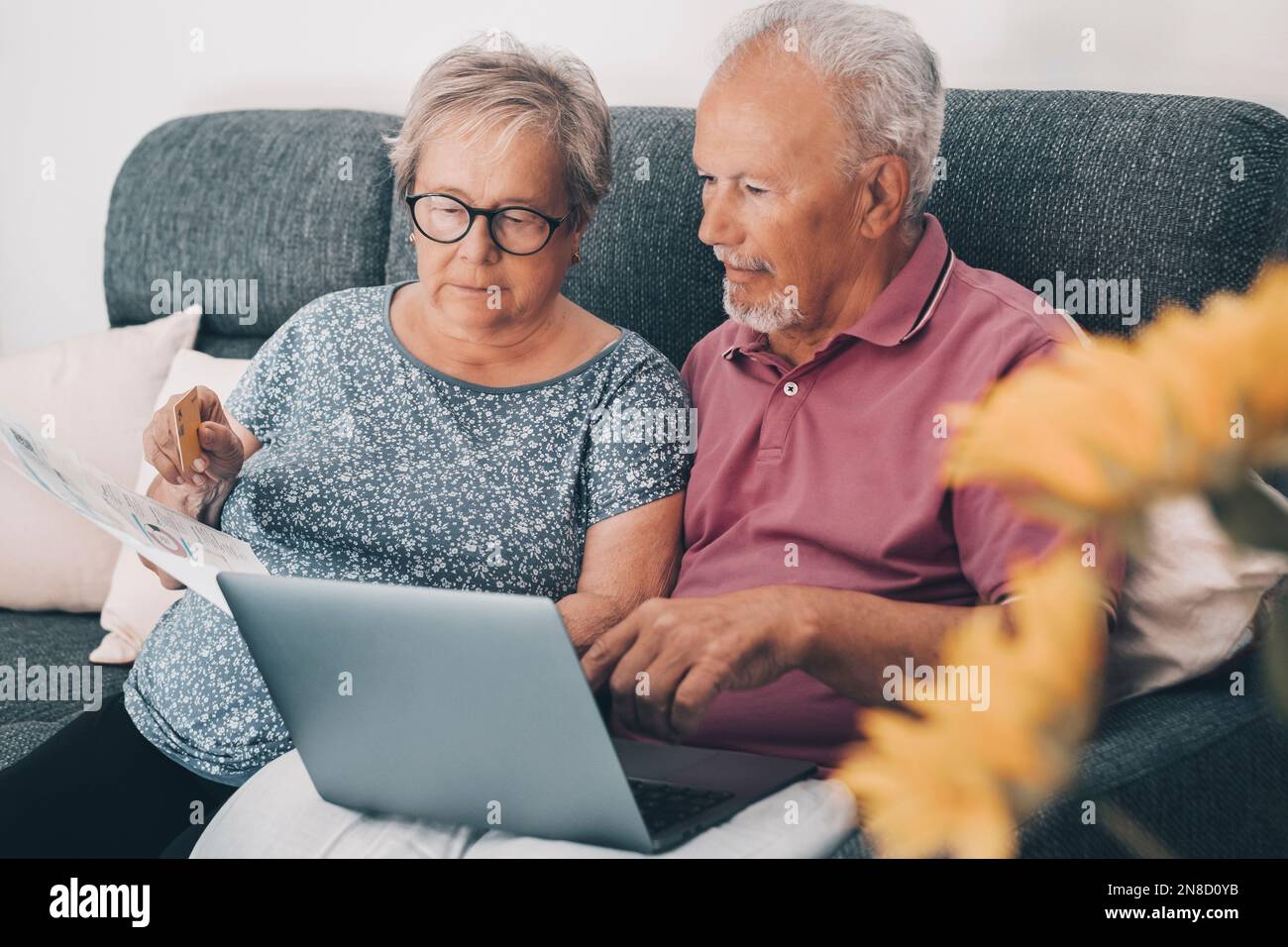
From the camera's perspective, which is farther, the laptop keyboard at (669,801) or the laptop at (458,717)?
the laptop keyboard at (669,801)

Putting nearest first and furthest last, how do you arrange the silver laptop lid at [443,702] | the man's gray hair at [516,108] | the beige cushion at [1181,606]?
the silver laptop lid at [443,702] → the beige cushion at [1181,606] → the man's gray hair at [516,108]

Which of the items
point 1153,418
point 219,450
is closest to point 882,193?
point 219,450

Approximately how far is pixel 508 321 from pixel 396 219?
20.8 inches

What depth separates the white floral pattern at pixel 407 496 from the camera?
1.28m

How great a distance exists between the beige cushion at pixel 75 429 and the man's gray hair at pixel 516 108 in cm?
75

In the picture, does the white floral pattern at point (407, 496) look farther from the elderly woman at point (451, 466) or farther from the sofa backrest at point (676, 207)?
the sofa backrest at point (676, 207)

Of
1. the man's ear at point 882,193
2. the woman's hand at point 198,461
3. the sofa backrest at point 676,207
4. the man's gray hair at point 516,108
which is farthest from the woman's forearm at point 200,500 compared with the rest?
the man's ear at point 882,193

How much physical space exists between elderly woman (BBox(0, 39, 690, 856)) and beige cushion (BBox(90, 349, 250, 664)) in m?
0.32

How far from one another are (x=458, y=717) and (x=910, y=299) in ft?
2.02

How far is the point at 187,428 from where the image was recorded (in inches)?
49.0

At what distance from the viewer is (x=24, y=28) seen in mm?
2422

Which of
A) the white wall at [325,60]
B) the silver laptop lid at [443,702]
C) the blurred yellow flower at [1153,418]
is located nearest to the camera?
the blurred yellow flower at [1153,418]

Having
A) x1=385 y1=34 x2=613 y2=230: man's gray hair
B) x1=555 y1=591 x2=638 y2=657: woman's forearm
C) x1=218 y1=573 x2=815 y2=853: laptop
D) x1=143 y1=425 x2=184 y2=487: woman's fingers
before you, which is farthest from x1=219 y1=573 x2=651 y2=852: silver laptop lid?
x1=385 y1=34 x2=613 y2=230: man's gray hair
